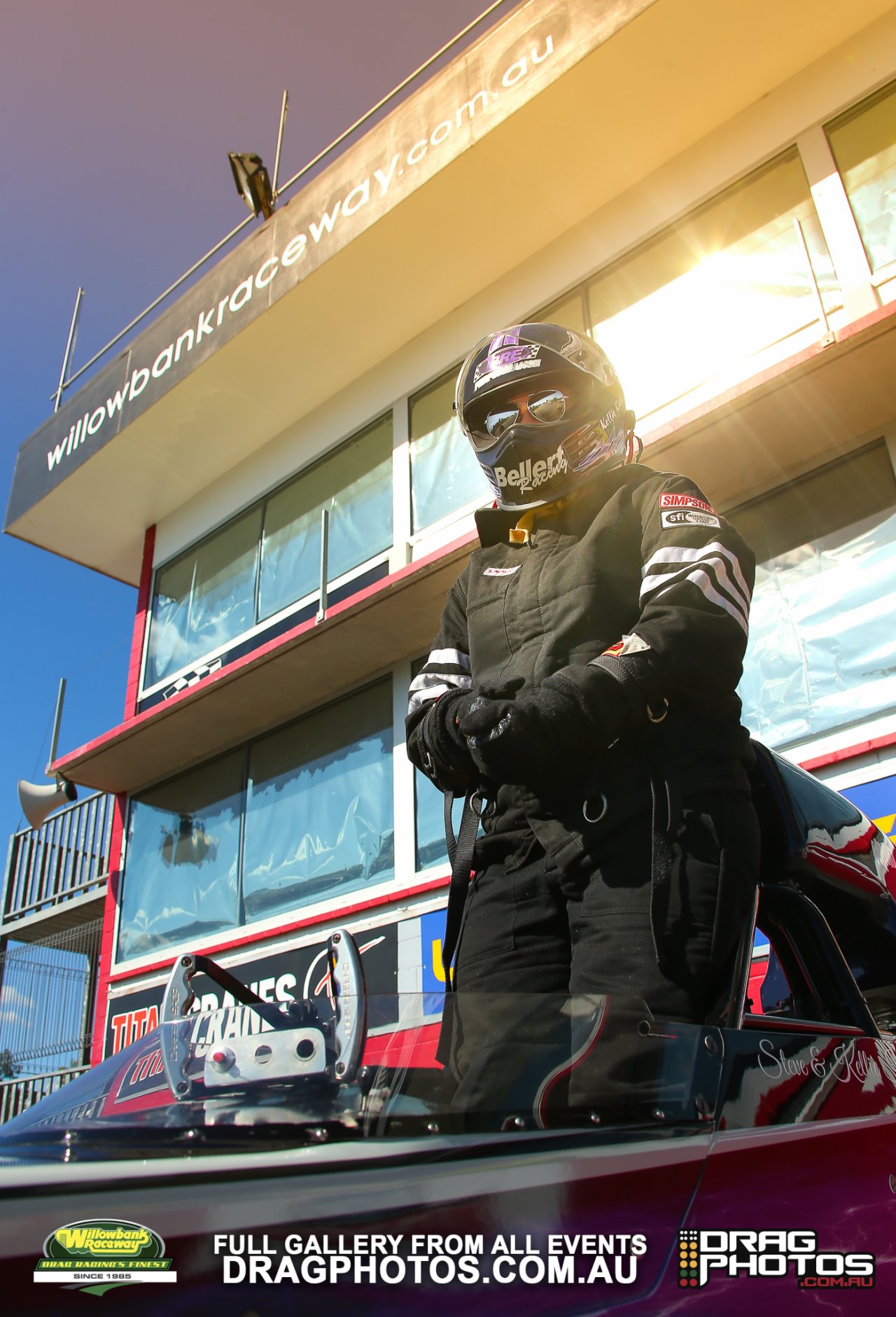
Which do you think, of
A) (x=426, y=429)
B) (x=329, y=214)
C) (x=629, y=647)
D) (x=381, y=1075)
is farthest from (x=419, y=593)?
(x=381, y=1075)

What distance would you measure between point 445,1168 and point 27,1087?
11.4 metres

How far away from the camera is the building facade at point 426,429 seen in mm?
6012

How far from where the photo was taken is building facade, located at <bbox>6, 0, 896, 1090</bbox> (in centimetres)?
601

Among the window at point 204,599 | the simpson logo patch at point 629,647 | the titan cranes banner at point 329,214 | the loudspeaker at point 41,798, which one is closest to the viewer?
the simpson logo patch at point 629,647

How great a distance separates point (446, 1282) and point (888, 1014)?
149 cm

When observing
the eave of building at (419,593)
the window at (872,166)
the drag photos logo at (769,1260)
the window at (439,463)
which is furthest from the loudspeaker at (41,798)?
the drag photos logo at (769,1260)

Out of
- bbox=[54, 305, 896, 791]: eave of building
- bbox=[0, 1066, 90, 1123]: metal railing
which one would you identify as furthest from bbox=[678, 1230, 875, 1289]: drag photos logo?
bbox=[0, 1066, 90, 1123]: metal railing

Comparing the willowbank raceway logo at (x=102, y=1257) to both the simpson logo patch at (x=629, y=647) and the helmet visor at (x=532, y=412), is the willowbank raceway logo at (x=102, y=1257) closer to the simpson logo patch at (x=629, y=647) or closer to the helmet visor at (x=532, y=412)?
the simpson logo patch at (x=629, y=647)

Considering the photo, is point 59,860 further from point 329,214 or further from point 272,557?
point 329,214

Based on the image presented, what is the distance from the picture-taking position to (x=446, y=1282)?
2.98 feet

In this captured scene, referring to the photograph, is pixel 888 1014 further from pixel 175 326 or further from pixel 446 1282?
pixel 175 326

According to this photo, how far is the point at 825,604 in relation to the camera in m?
5.91

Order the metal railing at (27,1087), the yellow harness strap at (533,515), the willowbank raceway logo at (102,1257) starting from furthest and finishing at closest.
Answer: the metal railing at (27,1087), the yellow harness strap at (533,515), the willowbank raceway logo at (102,1257)

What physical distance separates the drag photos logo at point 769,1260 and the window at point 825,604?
475 cm
